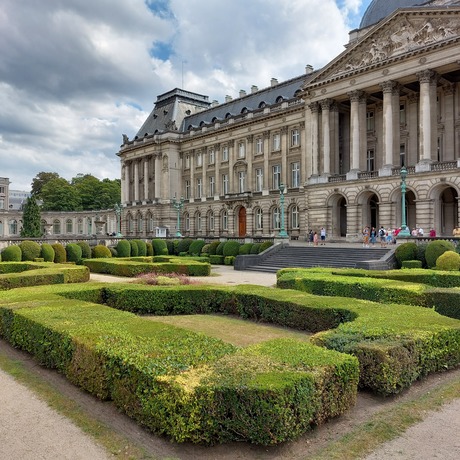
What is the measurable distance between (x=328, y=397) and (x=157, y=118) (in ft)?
248

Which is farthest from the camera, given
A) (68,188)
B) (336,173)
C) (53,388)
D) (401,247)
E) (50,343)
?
(68,188)

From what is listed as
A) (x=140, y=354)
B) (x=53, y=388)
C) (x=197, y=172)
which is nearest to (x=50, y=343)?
(x=53, y=388)

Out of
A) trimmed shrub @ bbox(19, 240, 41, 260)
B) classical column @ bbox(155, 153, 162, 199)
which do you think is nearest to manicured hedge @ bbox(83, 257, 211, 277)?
trimmed shrub @ bbox(19, 240, 41, 260)

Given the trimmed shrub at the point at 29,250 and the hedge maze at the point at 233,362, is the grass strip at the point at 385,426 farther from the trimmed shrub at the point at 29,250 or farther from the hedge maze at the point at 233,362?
the trimmed shrub at the point at 29,250

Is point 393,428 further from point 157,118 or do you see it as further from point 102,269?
point 157,118

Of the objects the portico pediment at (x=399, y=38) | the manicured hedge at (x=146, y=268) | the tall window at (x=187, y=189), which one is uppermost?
the portico pediment at (x=399, y=38)

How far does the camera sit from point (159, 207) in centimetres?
7025

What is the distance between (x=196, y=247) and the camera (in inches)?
1756

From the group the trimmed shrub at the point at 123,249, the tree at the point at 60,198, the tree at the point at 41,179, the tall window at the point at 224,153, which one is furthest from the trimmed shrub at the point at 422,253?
the tree at the point at 41,179

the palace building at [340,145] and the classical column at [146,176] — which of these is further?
the classical column at [146,176]

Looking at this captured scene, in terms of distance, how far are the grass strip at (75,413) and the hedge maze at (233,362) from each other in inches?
14.1

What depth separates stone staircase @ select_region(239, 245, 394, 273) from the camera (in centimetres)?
2958

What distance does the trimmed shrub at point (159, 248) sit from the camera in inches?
1766

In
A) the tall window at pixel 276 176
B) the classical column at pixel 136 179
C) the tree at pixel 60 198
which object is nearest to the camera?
the tall window at pixel 276 176
